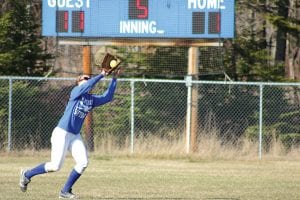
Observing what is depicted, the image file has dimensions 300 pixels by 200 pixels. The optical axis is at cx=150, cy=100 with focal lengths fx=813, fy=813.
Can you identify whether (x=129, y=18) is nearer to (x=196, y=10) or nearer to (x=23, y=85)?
(x=196, y=10)

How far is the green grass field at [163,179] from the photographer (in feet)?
41.6

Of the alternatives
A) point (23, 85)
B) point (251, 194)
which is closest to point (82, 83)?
point (251, 194)

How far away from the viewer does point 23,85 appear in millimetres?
21672

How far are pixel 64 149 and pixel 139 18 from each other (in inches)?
369

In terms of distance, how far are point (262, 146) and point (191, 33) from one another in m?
3.62

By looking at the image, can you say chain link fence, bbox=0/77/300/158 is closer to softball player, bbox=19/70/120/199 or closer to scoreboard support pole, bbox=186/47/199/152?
scoreboard support pole, bbox=186/47/199/152

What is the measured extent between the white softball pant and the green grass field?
65cm

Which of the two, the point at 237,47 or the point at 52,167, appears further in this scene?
the point at 237,47

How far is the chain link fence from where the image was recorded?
21.0m

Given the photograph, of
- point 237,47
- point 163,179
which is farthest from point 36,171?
point 237,47

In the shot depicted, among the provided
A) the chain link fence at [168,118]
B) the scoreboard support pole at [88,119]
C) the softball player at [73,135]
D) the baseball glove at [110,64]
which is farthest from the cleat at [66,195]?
the scoreboard support pole at [88,119]

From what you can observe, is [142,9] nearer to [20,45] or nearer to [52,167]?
[20,45]

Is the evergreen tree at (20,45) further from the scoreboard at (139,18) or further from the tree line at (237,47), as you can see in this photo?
the scoreboard at (139,18)

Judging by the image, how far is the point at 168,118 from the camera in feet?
71.8
